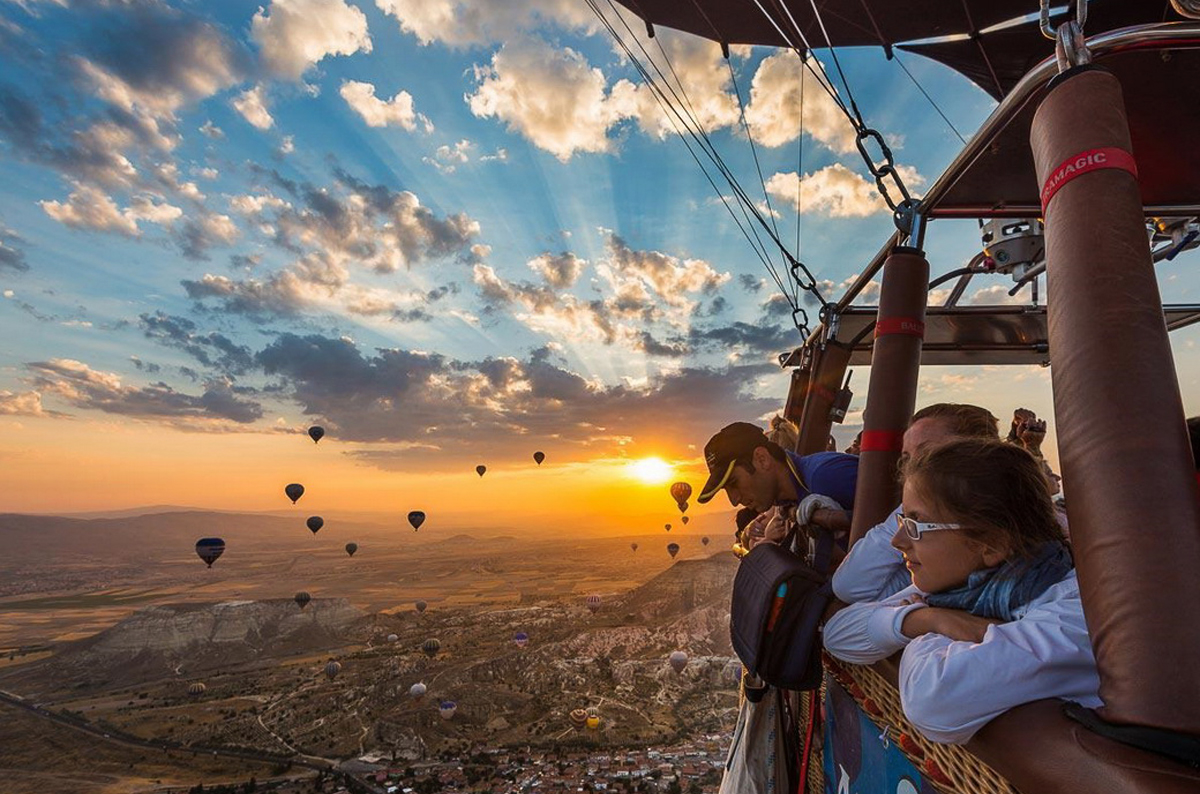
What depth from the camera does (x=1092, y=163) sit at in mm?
1386

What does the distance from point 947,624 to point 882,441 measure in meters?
1.16

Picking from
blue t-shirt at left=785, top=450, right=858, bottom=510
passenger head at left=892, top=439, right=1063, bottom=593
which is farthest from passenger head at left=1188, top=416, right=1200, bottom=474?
blue t-shirt at left=785, top=450, right=858, bottom=510

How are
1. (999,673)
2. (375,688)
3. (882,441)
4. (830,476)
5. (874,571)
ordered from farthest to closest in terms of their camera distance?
1. (375,688)
2. (830,476)
3. (882,441)
4. (874,571)
5. (999,673)

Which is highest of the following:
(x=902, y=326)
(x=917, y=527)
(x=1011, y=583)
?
(x=902, y=326)

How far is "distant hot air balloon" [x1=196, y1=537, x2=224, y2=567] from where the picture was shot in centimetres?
3681

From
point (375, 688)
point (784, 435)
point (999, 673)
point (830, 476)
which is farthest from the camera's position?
point (375, 688)

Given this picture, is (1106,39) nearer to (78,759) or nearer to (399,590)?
(78,759)

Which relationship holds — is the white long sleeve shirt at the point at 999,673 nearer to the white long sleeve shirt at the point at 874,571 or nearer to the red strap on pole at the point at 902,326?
the white long sleeve shirt at the point at 874,571

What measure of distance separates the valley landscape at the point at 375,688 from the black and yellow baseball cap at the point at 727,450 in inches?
1601

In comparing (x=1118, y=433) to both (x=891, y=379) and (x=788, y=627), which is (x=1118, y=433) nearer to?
(x=788, y=627)

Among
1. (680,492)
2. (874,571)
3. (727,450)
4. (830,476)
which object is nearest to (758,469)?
(727,450)

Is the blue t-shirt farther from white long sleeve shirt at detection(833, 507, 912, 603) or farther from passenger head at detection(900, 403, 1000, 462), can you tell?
white long sleeve shirt at detection(833, 507, 912, 603)

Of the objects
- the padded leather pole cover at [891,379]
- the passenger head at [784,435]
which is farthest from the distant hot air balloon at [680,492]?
the padded leather pole cover at [891,379]

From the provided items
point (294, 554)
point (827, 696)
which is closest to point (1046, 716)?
point (827, 696)
